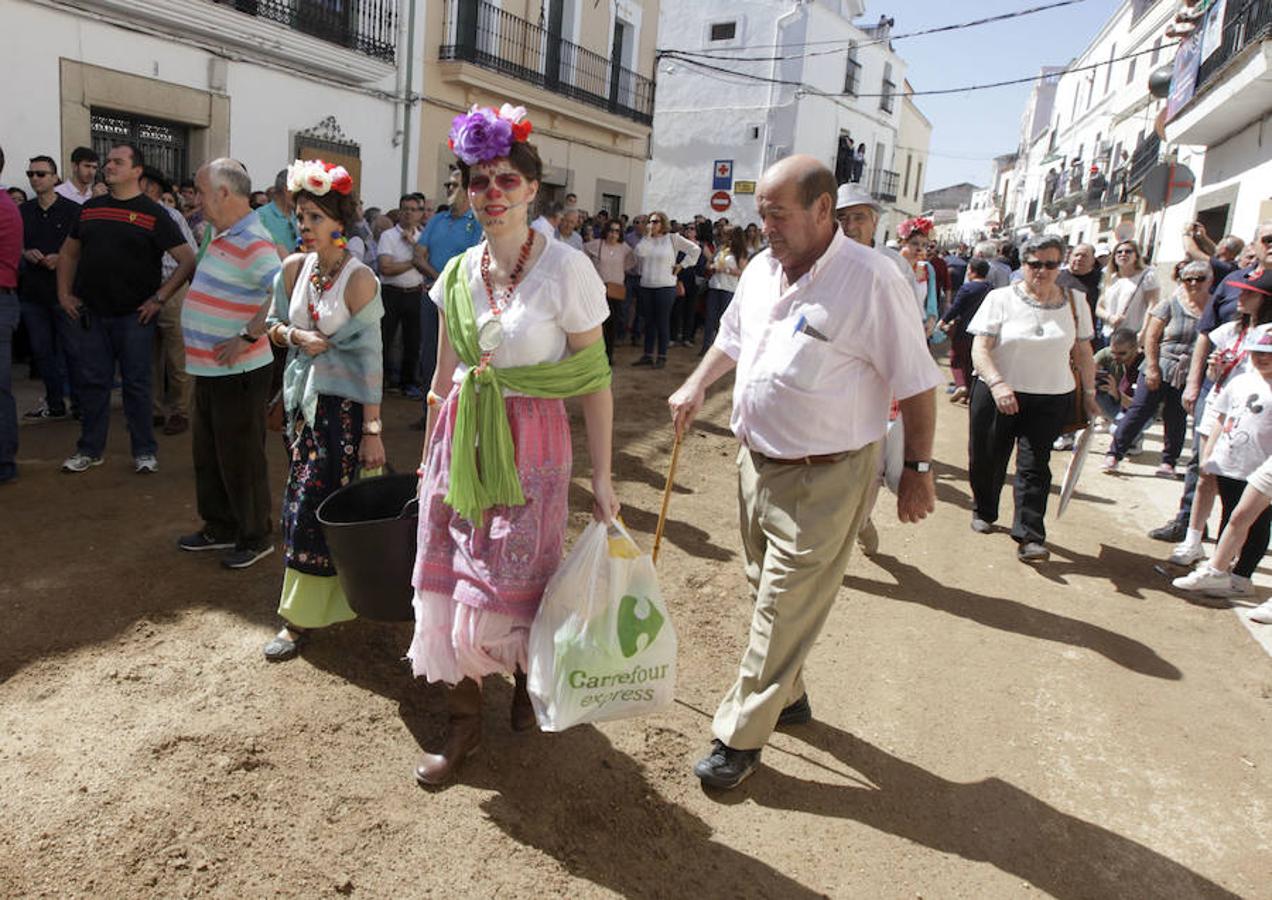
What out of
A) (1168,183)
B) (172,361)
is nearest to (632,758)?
(172,361)

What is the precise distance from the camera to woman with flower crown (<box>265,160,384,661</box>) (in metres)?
3.35

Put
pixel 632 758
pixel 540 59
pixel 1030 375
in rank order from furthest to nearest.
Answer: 1. pixel 540 59
2. pixel 1030 375
3. pixel 632 758

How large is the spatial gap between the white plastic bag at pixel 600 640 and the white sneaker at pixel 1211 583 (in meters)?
3.76

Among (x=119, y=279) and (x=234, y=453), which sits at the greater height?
(x=119, y=279)

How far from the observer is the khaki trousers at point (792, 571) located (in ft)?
9.25

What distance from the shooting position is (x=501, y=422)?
A: 8.46 feet

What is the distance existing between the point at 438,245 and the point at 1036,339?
13.8 feet

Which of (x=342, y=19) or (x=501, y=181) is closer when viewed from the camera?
(x=501, y=181)

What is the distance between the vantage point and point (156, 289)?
525 centimetres

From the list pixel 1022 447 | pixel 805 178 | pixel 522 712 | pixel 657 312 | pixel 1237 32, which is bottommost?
pixel 522 712

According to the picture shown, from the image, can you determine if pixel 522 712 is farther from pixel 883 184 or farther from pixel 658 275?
pixel 883 184

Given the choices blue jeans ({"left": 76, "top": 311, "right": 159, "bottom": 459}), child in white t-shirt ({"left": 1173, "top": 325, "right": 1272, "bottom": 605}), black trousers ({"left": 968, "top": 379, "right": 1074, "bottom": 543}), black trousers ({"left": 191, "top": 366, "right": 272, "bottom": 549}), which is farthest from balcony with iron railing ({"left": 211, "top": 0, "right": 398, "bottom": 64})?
child in white t-shirt ({"left": 1173, "top": 325, "right": 1272, "bottom": 605})

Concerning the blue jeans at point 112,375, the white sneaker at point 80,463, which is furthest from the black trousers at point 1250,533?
the white sneaker at point 80,463

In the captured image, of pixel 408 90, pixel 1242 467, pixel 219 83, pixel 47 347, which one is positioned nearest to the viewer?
pixel 1242 467
